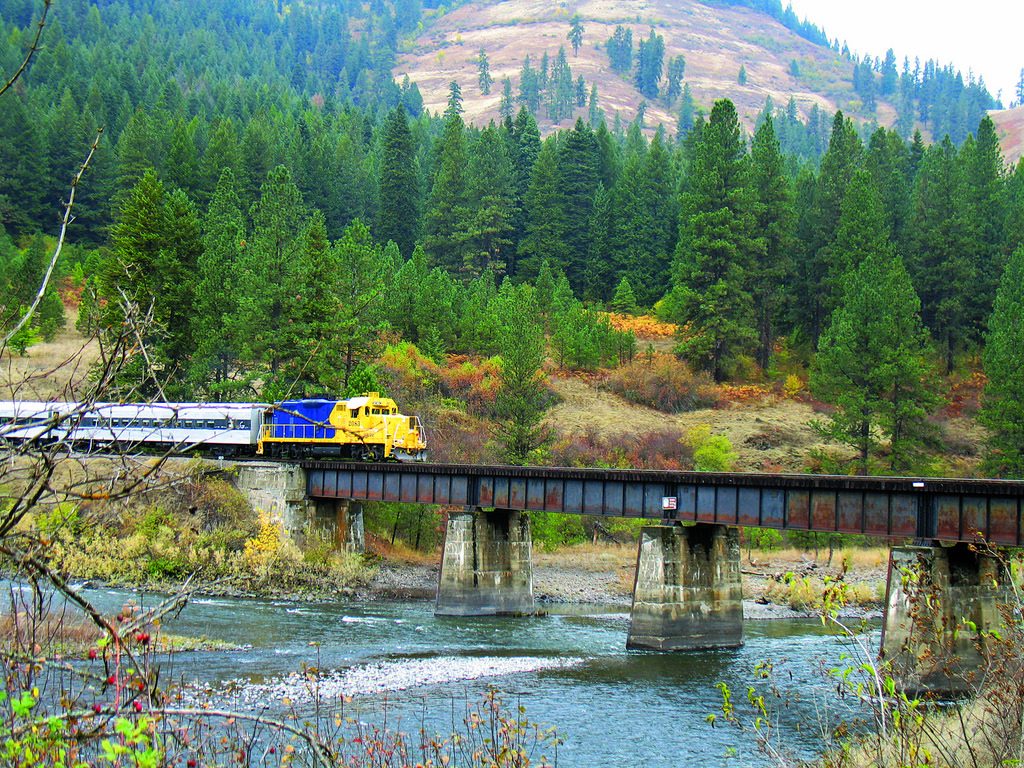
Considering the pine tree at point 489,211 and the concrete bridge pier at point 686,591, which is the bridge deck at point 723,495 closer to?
the concrete bridge pier at point 686,591

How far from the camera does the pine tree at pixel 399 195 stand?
108625 mm

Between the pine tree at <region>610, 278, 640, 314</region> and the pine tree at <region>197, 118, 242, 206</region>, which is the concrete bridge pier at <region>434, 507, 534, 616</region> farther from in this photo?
the pine tree at <region>197, 118, 242, 206</region>

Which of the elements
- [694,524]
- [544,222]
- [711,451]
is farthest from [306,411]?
[544,222]

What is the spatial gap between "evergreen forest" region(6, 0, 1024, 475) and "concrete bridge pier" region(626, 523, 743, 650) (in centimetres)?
1393

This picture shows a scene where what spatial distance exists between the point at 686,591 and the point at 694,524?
8.08 feet

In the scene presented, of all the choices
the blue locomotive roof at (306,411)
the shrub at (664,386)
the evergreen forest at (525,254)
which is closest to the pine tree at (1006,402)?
the evergreen forest at (525,254)

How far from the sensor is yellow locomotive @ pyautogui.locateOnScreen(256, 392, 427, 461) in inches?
1996

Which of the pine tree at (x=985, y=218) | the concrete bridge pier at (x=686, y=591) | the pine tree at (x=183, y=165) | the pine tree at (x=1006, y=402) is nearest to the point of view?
the concrete bridge pier at (x=686, y=591)

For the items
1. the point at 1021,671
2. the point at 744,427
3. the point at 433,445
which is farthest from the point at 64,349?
the point at 1021,671

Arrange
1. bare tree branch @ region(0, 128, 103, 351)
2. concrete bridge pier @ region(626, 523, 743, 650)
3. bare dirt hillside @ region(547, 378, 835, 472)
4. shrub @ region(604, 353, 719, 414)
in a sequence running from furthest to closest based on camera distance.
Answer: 1. shrub @ region(604, 353, 719, 414)
2. bare dirt hillside @ region(547, 378, 835, 472)
3. concrete bridge pier @ region(626, 523, 743, 650)
4. bare tree branch @ region(0, 128, 103, 351)

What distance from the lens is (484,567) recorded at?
4388cm

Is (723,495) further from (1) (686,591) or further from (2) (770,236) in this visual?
(2) (770,236)

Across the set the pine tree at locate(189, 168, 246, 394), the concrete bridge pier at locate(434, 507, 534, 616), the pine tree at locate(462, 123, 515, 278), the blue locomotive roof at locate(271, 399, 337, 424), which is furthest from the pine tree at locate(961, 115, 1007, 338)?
the pine tree at locate(189, 168, 246, 394)

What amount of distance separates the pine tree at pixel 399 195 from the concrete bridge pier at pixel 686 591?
7357 centimetres
